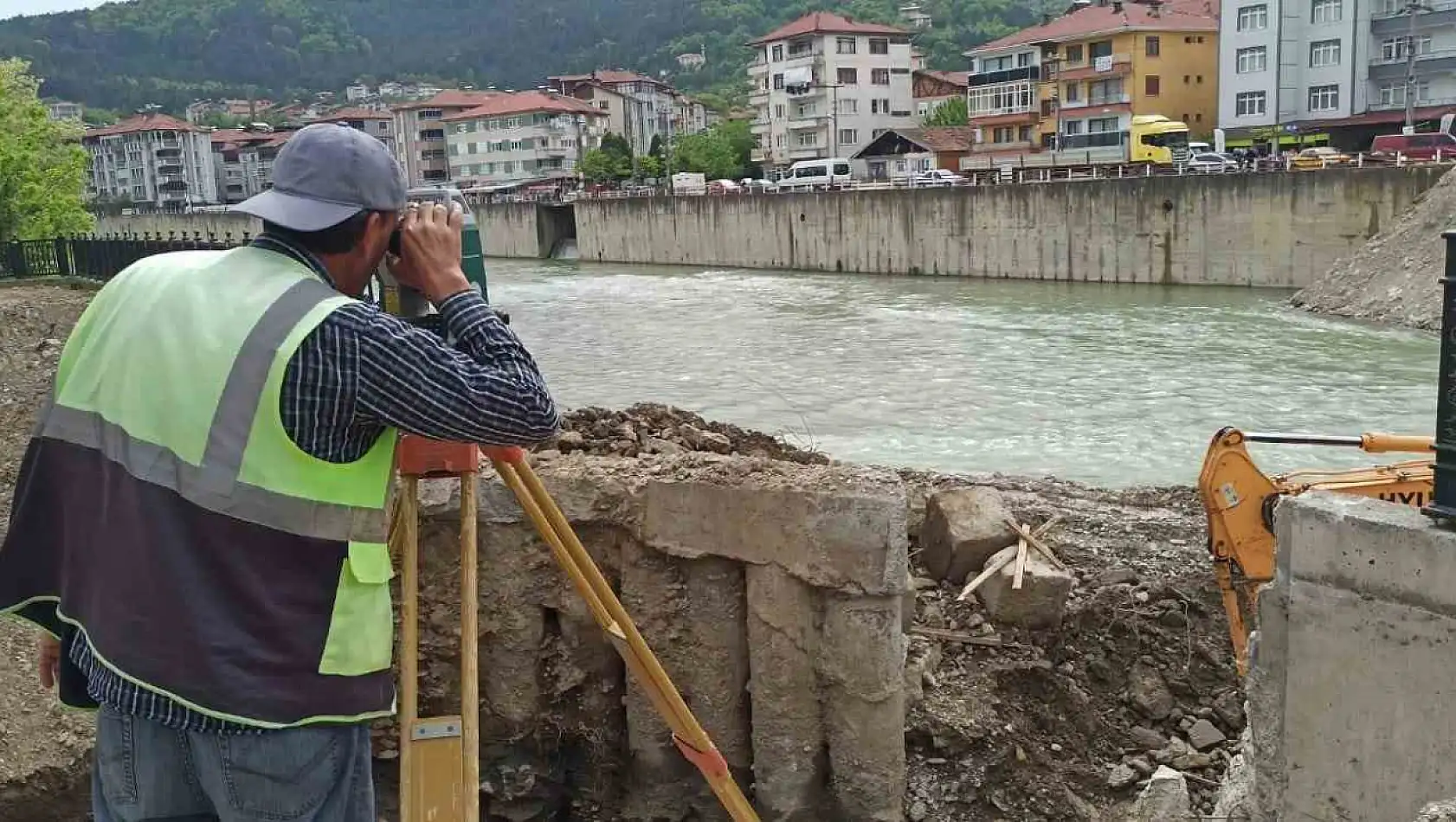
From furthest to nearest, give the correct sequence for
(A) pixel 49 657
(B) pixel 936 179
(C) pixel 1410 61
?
(B) pixel 936 179 < (C) pixel 1410 61 < (A) pixel 49 657

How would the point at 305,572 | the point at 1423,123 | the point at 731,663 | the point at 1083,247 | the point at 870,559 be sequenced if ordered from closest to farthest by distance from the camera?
the point at 305,572, the point at 870,559, the point at 731,663, the point at 1083,247, the point at 1423,123

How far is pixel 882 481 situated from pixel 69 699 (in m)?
2.48

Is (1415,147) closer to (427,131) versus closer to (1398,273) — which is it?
(1398,273)

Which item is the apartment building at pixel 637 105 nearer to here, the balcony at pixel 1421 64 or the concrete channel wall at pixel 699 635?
the balcony at pixel 1421 64

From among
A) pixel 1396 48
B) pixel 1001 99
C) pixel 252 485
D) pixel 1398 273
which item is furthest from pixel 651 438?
pixel 1001 99

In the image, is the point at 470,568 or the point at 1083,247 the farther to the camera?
the point at 1083,247

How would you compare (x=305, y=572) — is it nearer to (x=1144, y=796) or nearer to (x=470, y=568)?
(x=470, y=568)

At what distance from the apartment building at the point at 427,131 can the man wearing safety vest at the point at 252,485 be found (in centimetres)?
11307

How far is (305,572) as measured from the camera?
2221 mm

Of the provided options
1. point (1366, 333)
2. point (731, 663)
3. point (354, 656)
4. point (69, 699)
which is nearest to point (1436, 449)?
point (731, 663)

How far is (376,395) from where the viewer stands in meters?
2.20

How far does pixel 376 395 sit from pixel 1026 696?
3.91 m

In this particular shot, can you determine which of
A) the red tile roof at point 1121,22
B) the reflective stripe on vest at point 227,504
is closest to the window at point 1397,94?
the red tile roof at point 1121,22

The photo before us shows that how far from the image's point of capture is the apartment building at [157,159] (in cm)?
12988
